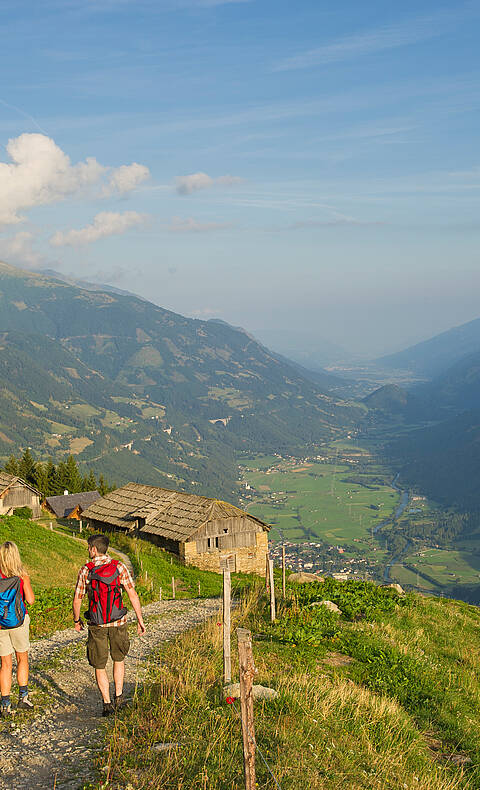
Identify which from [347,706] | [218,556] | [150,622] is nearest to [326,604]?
[150,622]

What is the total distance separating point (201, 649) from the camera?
41.5 ft

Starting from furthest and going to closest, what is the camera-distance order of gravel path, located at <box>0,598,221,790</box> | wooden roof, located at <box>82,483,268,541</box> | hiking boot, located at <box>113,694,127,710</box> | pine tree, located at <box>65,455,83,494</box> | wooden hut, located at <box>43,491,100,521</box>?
pine tree, located at <box>65,455,83,494</box> → wooden hut, located at <box>43,491,100,521</box> → wooden roof, located at <box>82,483,268,541</box> → hiking boot, located at <box>113,694,127,710</box> → gravel path, located at <box>0,598,221,790</box>

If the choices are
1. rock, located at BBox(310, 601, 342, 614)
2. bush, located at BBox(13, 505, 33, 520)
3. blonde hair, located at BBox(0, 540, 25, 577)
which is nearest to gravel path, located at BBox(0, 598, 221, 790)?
blonde hair, located at BBox(0, 540, 25, 577)

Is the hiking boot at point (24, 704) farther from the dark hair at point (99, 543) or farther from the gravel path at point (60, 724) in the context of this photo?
the dark hair at point (99, 543)

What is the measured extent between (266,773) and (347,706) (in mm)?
3175

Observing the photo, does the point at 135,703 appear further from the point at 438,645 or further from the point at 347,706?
the point at 438,645

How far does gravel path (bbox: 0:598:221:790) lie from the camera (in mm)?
7676

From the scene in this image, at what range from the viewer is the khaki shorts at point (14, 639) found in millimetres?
9367

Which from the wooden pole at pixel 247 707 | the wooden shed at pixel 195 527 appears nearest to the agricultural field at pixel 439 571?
the wooden shed at pixel 195 527

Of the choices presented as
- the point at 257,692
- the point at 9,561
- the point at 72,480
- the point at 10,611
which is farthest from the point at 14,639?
the point at 72,480

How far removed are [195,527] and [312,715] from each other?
3067 cm

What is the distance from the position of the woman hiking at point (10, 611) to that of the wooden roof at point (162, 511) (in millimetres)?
29718

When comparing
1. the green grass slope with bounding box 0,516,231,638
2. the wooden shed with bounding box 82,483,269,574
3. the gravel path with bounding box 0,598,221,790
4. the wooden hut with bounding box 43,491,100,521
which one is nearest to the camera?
the gravel path with bounding box 0,598,221,790

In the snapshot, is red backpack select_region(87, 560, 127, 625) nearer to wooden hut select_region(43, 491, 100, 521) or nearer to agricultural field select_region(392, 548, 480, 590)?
wooden hut select_region(43, 491, 100, 521)
